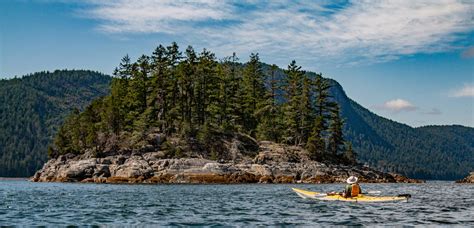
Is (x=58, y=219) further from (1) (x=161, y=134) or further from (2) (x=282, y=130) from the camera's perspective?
(2) (x=282, y=130)

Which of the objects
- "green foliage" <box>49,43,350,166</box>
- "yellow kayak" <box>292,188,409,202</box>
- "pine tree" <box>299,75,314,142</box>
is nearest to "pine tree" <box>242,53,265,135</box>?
"green foliage" <box>49,43,350,166</box>

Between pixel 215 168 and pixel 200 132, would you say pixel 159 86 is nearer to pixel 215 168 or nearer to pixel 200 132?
pixel 200 132

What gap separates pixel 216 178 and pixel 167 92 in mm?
23771

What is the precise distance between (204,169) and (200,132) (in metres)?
11.5

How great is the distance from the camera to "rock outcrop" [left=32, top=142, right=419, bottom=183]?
2879 inches

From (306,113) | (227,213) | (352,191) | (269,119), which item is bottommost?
(227,213)

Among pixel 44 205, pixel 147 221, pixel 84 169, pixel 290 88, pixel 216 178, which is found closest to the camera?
pixel 147 221

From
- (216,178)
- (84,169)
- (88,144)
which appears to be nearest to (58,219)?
(216,178)

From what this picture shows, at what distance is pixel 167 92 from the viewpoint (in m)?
90.8

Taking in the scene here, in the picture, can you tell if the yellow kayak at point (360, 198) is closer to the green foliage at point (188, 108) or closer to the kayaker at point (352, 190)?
the kayaker at point (352, 190)

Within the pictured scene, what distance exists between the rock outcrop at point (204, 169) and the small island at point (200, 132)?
146 mm

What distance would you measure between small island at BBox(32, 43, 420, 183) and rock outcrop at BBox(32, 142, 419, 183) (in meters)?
0.15

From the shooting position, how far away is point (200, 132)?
3302 inches

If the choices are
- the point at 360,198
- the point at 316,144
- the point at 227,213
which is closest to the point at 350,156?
the point at 316,144
